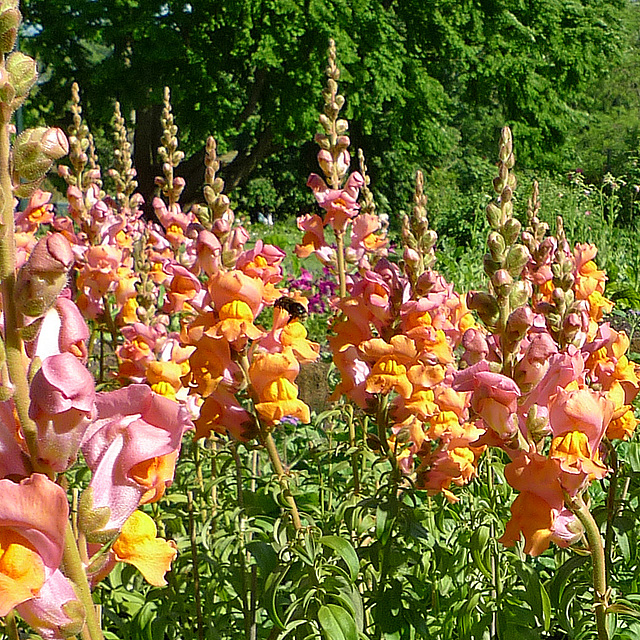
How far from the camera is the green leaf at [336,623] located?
5.61 ft

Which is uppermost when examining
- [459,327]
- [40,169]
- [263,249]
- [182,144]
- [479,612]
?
[40,169]

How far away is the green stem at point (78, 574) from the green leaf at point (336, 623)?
756 millimetres

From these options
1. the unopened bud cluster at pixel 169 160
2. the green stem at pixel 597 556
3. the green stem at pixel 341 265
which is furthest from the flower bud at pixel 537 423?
the unopened bud cluster at pixel 169 160

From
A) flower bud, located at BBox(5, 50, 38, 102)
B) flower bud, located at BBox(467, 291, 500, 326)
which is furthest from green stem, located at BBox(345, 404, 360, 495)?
flower bud, located at BBox(5, 50, 38, 102)

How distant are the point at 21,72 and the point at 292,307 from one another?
1.40 metres

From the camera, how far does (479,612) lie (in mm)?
2252

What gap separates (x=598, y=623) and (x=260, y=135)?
55.5ft

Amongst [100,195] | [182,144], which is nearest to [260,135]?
[182,144]

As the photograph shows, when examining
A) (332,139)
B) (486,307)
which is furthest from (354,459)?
Answer: (332,139)

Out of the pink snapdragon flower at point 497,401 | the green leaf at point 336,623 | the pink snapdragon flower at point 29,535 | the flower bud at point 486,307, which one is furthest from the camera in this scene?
the green leaf at point 336,623

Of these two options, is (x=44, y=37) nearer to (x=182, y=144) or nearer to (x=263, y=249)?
(x=182, y=144)

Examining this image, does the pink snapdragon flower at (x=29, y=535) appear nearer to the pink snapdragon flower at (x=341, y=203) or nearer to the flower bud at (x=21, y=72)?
the flower bud at (x=21, y=72)

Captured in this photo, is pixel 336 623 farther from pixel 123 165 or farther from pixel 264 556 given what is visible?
pixel 123 165

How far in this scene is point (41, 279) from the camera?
982 mm
